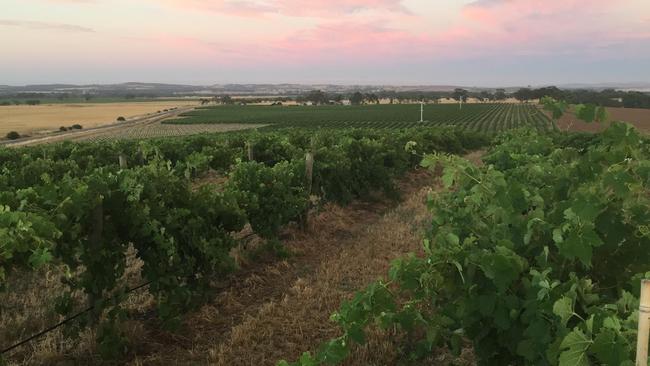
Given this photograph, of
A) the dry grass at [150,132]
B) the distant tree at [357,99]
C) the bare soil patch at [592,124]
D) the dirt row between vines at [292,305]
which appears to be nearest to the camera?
the bare soil patch at [592,124]

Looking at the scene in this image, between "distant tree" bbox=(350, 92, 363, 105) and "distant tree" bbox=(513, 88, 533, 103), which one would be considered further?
"distant tree" bbox=(350, 92, 363, 105)

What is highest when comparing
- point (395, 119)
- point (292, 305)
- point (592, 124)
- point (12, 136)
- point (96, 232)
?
point (96, 232)

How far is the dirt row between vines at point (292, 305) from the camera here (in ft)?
16.0

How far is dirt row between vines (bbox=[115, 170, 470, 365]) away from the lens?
4871 mm

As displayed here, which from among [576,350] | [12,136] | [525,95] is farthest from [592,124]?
[525,95]

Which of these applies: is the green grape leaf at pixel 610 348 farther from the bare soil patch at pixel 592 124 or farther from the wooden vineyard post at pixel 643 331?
the bare soil patch at pixel 592 124

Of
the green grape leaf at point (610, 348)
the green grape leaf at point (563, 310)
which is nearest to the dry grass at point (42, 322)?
the green grape leaf at point (563, 310)

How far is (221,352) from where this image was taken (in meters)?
4.82

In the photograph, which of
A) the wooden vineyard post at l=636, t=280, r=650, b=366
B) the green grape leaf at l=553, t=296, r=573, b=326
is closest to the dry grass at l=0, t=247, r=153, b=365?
the green grape leaf at l=553, t=296, r=573, b=326

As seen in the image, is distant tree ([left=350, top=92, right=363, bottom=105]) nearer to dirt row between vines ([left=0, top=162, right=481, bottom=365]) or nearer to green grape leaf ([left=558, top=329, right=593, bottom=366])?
dirt row between vines ([left=0, top=162, right=481, bottom=365])

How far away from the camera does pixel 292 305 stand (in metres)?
5.99

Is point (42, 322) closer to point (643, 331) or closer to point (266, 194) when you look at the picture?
point (266, 194)

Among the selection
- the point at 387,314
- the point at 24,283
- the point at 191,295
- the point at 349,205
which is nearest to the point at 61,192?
the point at 191,295

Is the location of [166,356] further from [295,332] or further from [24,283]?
[24,283]
